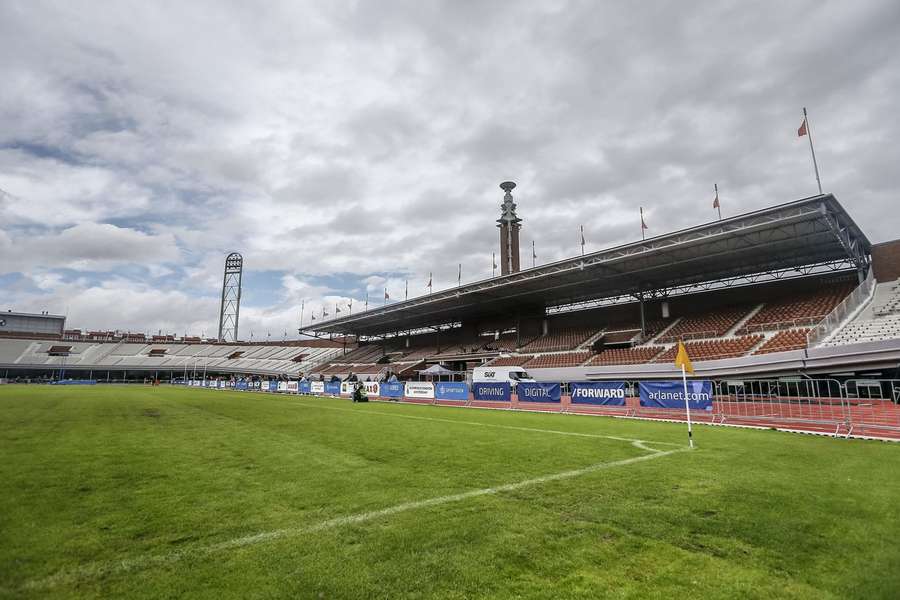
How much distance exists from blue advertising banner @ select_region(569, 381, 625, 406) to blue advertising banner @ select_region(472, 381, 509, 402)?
4.81 m

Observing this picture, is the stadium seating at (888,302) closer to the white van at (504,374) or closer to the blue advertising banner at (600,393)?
the blue advertising banner at (600,393)

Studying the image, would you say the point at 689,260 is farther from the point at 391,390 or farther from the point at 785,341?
the point at 391,390

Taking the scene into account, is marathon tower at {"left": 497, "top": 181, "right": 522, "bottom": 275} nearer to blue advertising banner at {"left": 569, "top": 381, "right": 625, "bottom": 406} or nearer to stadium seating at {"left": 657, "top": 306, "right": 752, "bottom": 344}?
stadium seating at {"left": 657, "top": 306, "right": 752, "bottom": 344}

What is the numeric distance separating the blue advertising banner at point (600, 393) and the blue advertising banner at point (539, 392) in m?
1.10

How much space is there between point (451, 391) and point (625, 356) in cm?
1701

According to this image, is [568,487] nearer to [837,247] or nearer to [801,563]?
[801,563]

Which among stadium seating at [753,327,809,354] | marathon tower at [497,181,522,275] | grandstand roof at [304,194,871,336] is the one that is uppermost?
marathon tower at [497,181,522,275]

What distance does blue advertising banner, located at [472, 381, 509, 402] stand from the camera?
28469 millimetres

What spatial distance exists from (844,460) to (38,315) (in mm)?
126820

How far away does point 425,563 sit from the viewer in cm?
408

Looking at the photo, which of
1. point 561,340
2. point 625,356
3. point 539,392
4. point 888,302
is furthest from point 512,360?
point 888,302

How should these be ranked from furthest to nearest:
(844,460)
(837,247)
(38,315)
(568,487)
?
(38,315)
(837,247)
(844,460)
(568,487)

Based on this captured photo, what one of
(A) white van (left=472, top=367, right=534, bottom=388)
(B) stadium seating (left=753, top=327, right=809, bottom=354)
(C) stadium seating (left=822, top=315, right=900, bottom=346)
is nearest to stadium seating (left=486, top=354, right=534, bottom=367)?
(A) white van (left=472, top=367, right=534, bottom=388)

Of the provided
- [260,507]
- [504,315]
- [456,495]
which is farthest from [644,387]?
[504,315]
